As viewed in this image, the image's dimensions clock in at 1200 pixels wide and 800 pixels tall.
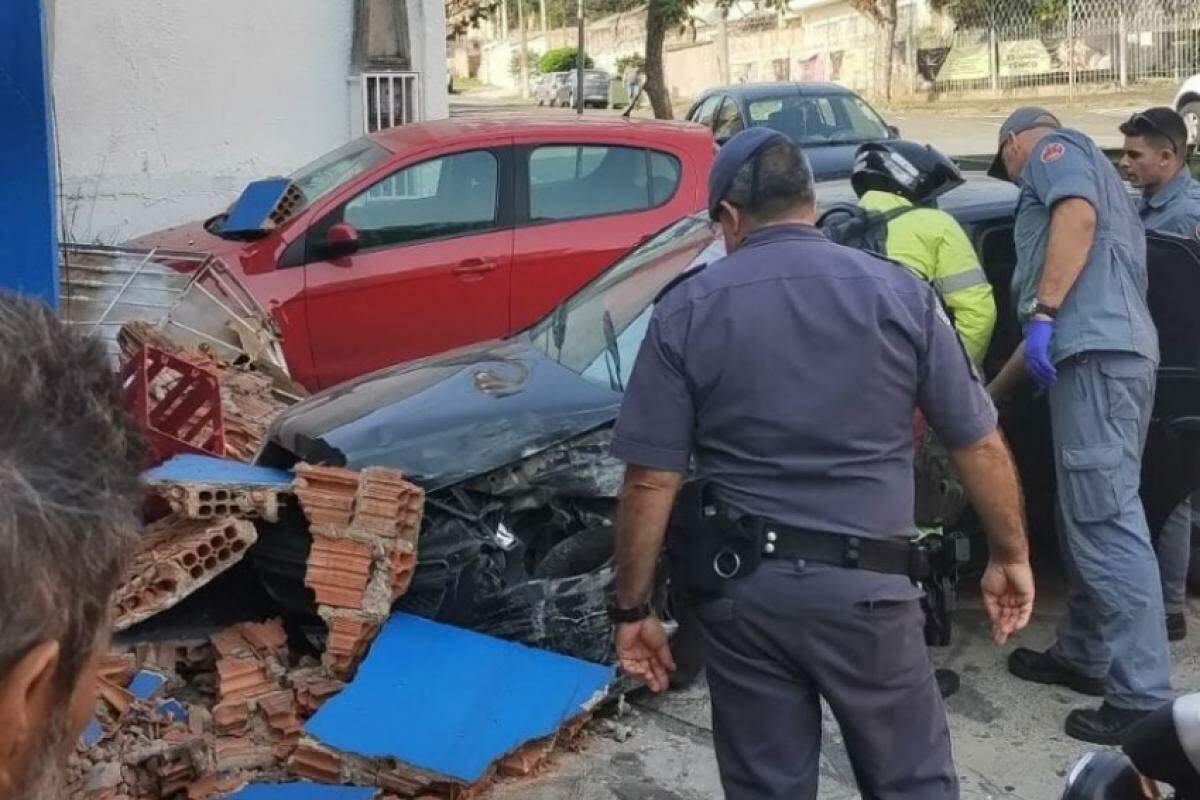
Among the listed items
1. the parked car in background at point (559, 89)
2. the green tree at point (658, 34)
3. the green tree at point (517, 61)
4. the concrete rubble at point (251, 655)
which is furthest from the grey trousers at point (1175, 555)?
the green tree at point (517, 61)

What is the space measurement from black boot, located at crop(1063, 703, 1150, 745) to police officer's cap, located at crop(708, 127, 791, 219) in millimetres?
2244

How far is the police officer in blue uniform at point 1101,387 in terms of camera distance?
4449mm

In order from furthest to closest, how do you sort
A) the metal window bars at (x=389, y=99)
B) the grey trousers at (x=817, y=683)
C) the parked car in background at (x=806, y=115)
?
the parked car in background at (x=806, y=115) < the metal window bars at (x=389, y=99) < the grey trousers at (x=817, y=683)

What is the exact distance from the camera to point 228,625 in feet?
16.4

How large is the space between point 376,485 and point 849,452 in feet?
5.86

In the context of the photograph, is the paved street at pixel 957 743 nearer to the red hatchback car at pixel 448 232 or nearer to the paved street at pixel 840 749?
the paved street at pixel 840 749

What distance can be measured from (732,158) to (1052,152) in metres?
1.77

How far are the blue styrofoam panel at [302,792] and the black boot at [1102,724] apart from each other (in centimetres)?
213

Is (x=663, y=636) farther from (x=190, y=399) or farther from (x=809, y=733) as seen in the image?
(x=190, y=399)

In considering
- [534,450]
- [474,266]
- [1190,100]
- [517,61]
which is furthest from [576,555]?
[517,61]

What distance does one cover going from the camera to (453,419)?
15.2 ft

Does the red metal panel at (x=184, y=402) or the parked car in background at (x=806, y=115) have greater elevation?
the parked car in background at (x=806, y=115)

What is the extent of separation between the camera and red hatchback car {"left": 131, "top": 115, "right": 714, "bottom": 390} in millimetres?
7668

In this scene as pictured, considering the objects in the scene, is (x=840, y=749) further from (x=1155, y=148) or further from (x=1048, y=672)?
(x=1155, y=148)
